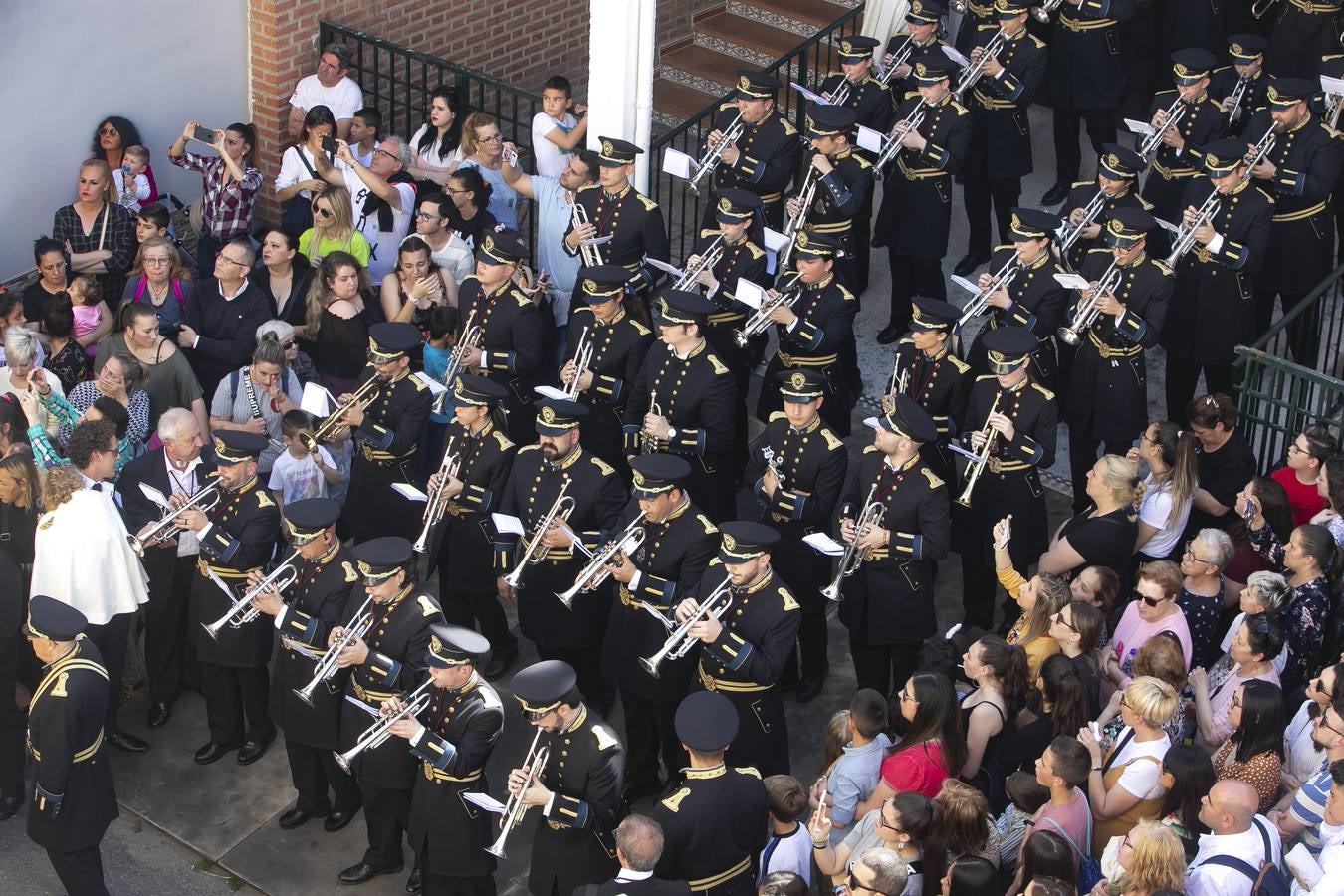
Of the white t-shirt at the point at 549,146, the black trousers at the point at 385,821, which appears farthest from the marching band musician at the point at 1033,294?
the black trousers at the point at 385,821

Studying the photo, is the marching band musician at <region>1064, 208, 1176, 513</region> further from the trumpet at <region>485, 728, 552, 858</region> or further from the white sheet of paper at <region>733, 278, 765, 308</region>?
the trumpet at <region>485, 728, 552, 858</region>

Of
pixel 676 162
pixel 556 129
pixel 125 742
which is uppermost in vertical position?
pixel 676 162

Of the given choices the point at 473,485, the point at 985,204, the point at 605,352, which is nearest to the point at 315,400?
the point at 473,485

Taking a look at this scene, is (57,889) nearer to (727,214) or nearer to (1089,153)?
(727,214)

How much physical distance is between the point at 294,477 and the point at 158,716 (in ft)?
4.69

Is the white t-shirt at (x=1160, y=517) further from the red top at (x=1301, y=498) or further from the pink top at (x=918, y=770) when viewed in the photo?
the pink top at (x=918, y=770)

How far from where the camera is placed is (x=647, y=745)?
9414 millimetres

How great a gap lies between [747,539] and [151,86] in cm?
674

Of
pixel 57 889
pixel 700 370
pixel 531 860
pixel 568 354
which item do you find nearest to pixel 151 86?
pixel 568 354

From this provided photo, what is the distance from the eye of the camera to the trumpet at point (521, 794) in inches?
305

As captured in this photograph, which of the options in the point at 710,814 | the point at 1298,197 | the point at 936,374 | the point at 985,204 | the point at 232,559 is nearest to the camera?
the point at 710,814

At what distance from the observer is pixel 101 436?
9359mm

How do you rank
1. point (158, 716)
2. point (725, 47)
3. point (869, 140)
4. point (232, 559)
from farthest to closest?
1. point (725, 47)
2. point (869, 140)
3. point (158, 716)
4. point (232, 559)

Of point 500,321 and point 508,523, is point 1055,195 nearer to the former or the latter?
point 500,321
